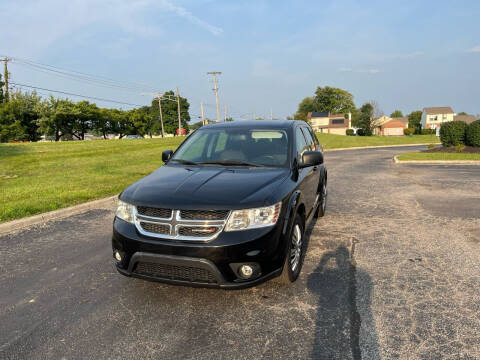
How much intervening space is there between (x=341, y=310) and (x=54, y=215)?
5.92 metres

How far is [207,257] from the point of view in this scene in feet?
9.41

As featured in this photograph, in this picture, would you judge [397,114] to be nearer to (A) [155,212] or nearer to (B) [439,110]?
(B) [439,110]

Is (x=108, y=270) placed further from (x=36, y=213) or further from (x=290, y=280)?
(x=36, y=213)

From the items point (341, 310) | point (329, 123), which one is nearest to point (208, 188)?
point (341, 310)

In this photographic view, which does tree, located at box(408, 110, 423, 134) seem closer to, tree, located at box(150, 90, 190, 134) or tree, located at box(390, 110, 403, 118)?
tree, located at box(390, 110, 403, 118)

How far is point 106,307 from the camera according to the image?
3.29m

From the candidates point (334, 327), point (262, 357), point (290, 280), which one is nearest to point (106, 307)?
point (262, 357)

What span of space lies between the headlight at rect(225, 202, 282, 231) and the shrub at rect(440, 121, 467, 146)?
2113cm

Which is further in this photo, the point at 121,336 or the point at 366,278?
the point at 366,278

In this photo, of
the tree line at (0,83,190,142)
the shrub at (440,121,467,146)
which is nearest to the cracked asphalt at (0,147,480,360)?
the shrub at (440,121,467,146)

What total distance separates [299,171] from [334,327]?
1903mm

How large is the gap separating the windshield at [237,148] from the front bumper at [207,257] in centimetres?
128

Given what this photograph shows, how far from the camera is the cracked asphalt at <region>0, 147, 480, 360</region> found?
2646mm

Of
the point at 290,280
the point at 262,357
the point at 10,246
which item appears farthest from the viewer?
the point at 10,246
